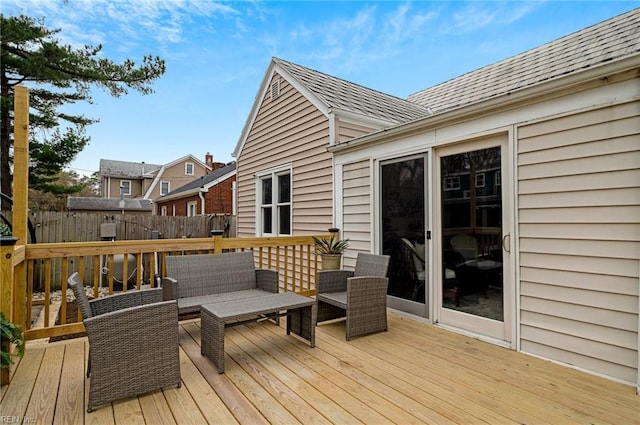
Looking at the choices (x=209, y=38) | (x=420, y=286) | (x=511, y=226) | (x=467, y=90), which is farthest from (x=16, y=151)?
(x=467, y=90)

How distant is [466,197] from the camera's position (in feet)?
11.3

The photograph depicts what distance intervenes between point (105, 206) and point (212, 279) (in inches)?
640

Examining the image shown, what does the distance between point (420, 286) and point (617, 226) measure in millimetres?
1972

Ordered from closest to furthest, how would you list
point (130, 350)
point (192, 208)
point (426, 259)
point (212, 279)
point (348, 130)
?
point (130, 350) < point (212, 279) < point (426, 259) < point (348, 130) < point (192, 208)

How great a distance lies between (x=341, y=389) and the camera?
233cm

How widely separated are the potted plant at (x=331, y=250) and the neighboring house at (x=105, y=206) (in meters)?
15.2

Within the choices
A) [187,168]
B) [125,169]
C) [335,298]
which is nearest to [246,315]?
[335,298]

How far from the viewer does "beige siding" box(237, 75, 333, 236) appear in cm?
548

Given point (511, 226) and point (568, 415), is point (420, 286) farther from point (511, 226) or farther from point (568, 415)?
point (568, 415)

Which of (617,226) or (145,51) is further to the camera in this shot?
(145,51)

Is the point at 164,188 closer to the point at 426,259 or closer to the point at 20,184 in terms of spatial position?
the point at 20,184

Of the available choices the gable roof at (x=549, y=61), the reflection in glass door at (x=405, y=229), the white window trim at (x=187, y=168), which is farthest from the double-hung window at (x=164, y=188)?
the reflection in glass door at (x=405, y=229)

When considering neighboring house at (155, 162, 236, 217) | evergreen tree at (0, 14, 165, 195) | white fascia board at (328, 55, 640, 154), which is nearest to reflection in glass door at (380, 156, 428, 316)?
white fascia board at (328, 55, 640, 154)

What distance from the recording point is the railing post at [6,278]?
7.59ft
